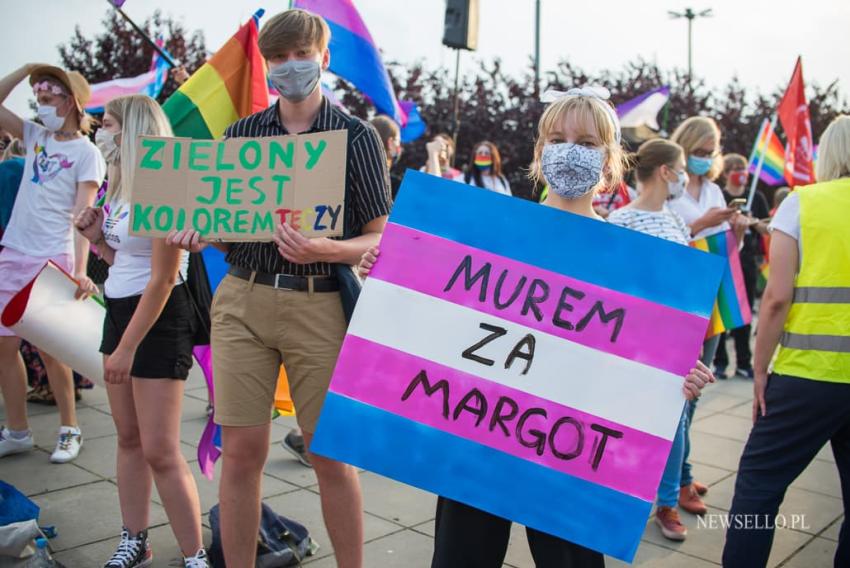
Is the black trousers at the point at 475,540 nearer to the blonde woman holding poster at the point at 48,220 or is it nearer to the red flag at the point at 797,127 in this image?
the blonde woman holding poster at the point at 48,220

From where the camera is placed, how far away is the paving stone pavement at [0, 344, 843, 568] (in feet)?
12.8

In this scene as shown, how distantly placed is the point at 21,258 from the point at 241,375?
115 inches

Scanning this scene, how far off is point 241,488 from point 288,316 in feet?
2.10

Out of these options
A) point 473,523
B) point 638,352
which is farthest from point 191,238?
point 638,352

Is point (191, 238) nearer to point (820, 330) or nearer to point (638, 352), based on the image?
point (638, 352)

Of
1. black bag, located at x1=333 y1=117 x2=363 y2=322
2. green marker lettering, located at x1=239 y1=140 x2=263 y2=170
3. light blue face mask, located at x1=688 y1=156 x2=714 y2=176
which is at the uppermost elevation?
green marker lettering, located at x1=239 y1=140 x2=263 y2=170

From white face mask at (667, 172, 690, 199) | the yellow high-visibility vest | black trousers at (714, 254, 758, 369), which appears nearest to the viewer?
the yellow high-visibility vest

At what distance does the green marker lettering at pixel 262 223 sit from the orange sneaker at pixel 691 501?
308 cm

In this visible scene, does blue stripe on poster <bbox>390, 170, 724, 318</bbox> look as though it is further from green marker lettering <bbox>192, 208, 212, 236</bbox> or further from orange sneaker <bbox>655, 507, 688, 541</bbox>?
orange sneaker <bbox>655, 507, 688, 541</bbox>

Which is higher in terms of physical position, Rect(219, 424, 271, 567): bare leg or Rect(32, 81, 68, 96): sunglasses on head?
Rect(32, 81, 68, 96): sunglasses on head

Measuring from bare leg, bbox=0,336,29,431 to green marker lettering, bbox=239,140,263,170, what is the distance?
3114 mm

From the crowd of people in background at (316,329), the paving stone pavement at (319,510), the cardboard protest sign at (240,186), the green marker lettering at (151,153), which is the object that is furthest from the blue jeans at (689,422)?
the green marker lettering at (151,153)

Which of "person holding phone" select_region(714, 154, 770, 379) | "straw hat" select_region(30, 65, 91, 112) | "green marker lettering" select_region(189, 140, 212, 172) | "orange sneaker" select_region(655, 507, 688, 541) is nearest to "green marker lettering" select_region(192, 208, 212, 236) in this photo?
"green marker lettering" select_region(189, 140, 212, 172)

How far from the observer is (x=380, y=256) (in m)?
2.43
